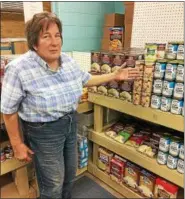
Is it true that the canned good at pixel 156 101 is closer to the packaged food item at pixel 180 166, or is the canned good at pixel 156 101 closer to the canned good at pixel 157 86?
the canned good at pixel 157 86

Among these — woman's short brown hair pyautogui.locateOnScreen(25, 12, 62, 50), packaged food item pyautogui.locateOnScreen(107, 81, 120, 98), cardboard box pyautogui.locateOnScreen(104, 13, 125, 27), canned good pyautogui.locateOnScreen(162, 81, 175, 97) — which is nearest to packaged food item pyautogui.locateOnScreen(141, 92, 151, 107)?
canned good pyautogui.locateOnScreen(162, 81, 175, 97)

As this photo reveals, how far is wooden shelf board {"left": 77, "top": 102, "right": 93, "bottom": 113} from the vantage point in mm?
1937

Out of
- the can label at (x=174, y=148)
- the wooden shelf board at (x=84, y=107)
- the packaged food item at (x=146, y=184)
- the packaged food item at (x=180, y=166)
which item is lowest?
the packaged food item at (x=146, y=184)

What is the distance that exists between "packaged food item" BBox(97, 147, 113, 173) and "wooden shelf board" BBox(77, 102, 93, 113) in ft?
1.25

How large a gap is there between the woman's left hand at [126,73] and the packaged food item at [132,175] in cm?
75

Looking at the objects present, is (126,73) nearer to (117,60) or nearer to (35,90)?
(117,60)

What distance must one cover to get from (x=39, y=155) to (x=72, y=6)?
60.8 inches

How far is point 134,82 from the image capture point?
152cm

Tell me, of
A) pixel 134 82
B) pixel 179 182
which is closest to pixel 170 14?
pixel 134 82

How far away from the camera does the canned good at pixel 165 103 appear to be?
4.61 feet

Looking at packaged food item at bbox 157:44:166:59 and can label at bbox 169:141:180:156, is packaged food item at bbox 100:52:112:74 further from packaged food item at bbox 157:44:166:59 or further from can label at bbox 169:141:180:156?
can label at bbox 169:141:180:156

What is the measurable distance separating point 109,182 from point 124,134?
0.49 m

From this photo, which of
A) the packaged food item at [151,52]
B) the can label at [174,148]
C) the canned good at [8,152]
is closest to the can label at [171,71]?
the packaged food item at [151,52]

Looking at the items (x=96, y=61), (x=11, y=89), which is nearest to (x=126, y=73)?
(x=96, y=61)
